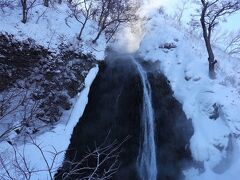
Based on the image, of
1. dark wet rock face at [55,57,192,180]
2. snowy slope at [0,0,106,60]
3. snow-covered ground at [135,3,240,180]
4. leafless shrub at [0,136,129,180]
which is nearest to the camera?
leafless shrub at [0,136,129,180]

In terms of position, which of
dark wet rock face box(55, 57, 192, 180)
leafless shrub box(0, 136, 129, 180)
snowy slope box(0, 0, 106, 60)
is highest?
snowy slope box(0, 0, 106, 60)

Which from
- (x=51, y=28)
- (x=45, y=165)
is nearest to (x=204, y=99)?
(x=45, y=165)

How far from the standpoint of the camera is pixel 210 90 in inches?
619

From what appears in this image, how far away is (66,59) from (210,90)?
728 centimetres

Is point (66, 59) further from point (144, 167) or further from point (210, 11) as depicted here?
point (210, 11)

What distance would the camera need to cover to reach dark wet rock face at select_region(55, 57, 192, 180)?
13.7m

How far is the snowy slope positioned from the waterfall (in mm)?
4601

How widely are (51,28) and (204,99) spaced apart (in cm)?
905

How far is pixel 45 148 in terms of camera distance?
1177 centimetres

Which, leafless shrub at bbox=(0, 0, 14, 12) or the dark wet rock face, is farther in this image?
leafless shrub at bbox=(0, 0, 14, 12)

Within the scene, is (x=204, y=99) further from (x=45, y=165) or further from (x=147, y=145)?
(x=45, y=165)

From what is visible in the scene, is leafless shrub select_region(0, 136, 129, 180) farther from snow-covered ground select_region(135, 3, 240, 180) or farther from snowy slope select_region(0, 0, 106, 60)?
snowy slope select_region(0, 0, 106, 60)

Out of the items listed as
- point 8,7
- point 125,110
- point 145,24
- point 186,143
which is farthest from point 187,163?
point 145,24

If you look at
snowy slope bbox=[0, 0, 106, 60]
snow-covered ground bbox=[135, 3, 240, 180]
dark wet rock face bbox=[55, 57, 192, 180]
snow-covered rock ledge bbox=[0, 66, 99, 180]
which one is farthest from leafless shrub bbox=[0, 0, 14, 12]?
snow-covered ground bbox=[135, 3, 240, 180]
